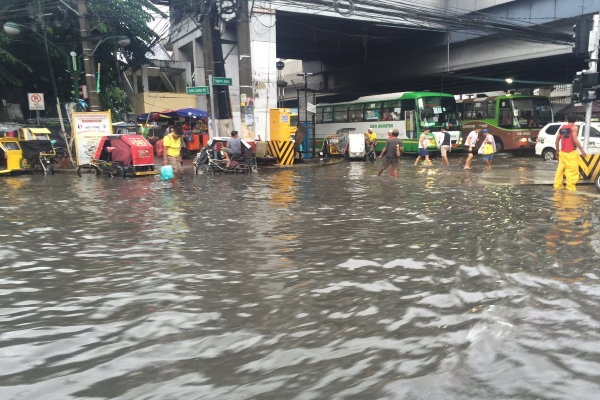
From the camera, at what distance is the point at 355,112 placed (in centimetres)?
2783

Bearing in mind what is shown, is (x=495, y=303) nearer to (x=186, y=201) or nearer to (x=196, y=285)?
(x=196, y=285)

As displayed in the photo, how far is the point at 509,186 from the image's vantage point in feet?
39.6

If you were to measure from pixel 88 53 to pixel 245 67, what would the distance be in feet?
17.8

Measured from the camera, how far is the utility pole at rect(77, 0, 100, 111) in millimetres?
15750

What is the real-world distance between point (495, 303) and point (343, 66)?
119 feet

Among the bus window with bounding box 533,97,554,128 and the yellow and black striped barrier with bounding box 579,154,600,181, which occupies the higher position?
the bus window with bounding box 533,97,554,128

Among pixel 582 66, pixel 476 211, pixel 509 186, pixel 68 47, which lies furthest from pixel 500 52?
pixel 68 47

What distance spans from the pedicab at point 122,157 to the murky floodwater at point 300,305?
6.36 metres

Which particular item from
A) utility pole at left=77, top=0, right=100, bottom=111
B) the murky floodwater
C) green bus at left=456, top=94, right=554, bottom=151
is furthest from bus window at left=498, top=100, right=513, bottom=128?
utility pole at left=77, top=0, right=100, bottom=111

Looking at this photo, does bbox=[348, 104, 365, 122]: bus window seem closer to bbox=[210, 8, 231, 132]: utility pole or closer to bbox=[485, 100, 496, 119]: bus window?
bbox=[485, 100, 496, 119]: bus window

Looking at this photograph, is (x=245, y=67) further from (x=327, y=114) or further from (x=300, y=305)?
(x=300, y=305)

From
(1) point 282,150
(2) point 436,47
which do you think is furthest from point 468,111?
(1) point 282,150

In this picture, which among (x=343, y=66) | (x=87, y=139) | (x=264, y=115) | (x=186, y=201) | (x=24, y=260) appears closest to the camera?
(x=24, y=260)

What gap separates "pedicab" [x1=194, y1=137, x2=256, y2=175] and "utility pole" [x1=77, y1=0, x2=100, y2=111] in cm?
446
